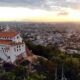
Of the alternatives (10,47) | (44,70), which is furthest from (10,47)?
(44,70)

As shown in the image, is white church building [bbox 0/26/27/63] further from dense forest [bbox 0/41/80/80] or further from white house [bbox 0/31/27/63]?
dense forest [bbox 0/41/80/80]

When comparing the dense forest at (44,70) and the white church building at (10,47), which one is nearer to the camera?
the dense forest at (44,70)

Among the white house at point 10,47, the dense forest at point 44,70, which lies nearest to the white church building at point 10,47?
the white house at point 10,47

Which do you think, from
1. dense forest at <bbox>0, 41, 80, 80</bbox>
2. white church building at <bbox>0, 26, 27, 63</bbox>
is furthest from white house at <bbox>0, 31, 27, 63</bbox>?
dense forest at <bbox>0, 41, 80, 80</bbox>

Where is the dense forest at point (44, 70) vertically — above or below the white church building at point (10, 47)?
below

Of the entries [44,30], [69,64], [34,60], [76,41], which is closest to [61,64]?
[69,64]

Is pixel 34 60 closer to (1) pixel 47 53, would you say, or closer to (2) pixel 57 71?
(1) pixel 47 53

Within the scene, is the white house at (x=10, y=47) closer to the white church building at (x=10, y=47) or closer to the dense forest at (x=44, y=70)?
the white church building at (x=10, y=47)

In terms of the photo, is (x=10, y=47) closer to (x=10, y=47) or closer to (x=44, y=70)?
(x=10, y=47)

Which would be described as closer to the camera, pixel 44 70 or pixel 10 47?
pixel 44 70
